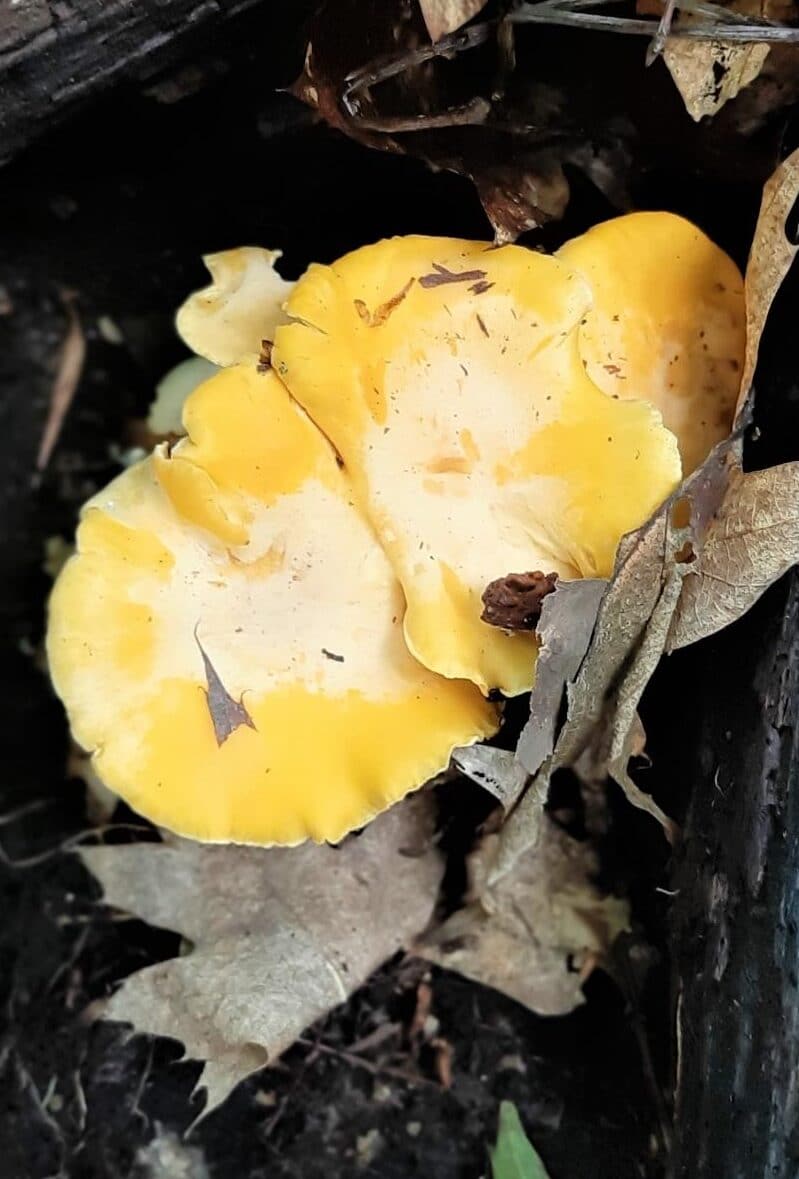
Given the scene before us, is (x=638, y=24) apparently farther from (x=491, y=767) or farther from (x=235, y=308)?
(x=491, y=767)

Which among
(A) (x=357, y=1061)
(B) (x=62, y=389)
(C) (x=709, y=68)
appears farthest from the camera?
(B) (x=62, y=389)

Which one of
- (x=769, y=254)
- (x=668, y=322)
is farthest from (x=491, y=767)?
(x=769, y=254)

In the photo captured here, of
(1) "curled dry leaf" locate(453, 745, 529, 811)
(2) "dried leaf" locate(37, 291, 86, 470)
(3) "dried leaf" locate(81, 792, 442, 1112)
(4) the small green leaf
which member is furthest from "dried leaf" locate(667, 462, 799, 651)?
(2) "dried leaf" locate(37, 291, 86, 470)

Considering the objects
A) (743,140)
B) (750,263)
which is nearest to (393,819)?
(750,263)

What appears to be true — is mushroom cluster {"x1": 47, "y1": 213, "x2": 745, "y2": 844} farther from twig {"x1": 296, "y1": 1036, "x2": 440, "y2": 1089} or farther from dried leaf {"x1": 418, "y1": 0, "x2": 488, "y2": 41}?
Answer: twig {"x1": 296, "y1": 1036, "x2": 440, "y2": 1089}

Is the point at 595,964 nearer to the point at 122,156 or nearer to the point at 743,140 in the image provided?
the point at 743,140

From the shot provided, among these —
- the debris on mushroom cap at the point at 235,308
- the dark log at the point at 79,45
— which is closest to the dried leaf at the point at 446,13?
the dark log at the point at 79,45
